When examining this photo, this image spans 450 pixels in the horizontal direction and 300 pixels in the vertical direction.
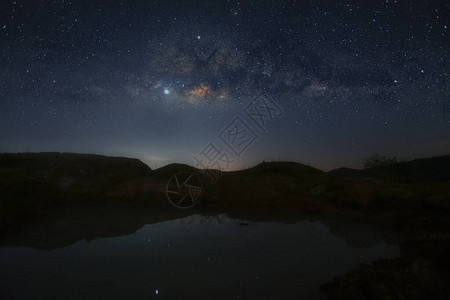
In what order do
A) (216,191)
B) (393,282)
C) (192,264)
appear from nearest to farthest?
(393,282), (192,264), (216,191)

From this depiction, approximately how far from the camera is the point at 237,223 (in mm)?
11258

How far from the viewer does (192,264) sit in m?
6.42

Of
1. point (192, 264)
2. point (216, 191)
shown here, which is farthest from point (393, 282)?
point (216, 191)

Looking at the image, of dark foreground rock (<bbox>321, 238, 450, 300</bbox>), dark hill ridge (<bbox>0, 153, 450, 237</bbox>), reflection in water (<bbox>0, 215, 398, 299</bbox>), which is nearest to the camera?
dark foreground rock (<bbox>321, 238, 450, 300</bbox>)

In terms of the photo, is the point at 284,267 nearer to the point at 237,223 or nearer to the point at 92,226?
the point at 237,223

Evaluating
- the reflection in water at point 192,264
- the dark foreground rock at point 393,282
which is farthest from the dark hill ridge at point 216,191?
the dark foreground rock at point 393,282

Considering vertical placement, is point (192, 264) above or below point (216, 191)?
Answer: below

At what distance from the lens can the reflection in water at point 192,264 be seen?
510 cm

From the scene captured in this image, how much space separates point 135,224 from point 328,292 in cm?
880

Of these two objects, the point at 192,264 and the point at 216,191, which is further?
the point at 216,191

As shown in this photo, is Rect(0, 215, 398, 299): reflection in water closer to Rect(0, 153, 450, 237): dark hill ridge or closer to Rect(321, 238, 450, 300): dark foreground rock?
Rect(321, 238, 450, 300): dark foreground rock

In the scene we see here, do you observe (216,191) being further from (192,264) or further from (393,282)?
(393,282)

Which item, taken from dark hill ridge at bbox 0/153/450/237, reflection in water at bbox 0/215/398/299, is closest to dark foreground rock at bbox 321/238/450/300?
reflection in water at bbox 0/215/398/299

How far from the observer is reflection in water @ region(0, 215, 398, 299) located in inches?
201
